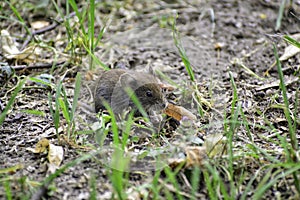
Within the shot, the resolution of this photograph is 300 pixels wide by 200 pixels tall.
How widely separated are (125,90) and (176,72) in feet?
2.79

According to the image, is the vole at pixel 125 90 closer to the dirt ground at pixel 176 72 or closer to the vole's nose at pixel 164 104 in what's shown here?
the vole's nose at pixel 164 104

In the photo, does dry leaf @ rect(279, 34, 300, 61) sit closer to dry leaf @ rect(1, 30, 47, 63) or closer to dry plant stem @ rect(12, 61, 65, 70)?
dry plant stem @ rect(12, 61, 65, 70)

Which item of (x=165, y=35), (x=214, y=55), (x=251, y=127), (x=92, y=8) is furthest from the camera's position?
(x=165, y=35)

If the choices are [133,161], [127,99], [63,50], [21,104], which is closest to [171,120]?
[127,99]

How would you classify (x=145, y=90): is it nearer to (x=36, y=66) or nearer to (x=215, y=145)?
(x=36, y=66)

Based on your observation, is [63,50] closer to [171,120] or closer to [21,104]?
[21,104]

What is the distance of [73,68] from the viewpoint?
5223mm

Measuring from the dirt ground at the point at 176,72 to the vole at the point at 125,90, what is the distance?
226mm

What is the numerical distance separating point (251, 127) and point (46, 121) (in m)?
1.65

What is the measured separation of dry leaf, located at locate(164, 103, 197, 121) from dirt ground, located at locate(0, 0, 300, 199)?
91 mm

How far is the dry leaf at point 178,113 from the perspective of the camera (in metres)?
4.34

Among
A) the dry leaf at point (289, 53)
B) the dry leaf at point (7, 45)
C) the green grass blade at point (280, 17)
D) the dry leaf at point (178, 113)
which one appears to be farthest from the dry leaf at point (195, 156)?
the green grass blade at point (280, 17)

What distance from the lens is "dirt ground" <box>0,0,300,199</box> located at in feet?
11.4

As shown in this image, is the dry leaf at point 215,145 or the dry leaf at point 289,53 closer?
the dry leaf at point 215,145
